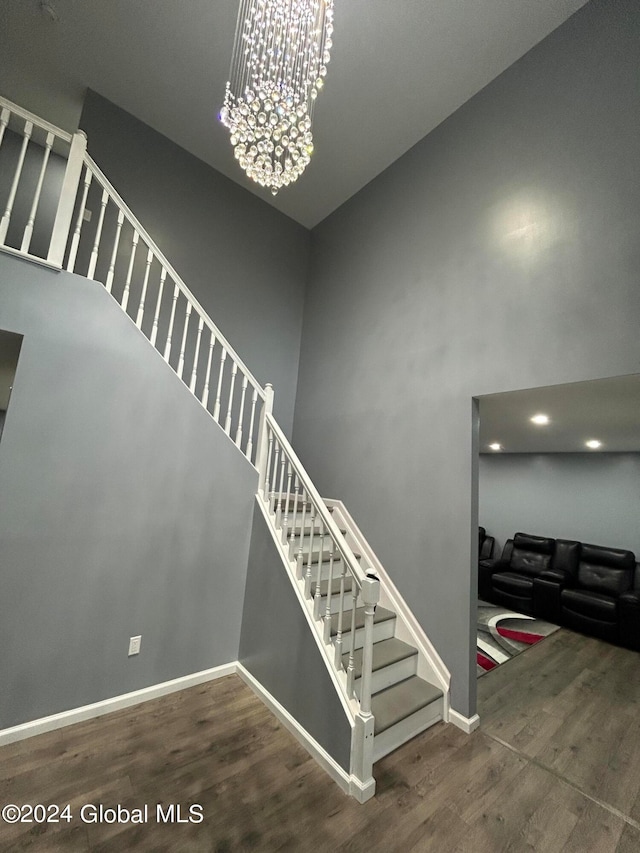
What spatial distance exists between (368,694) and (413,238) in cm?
376

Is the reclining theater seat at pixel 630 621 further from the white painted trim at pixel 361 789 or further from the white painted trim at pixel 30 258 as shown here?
the white painted trim at pixel 30 258

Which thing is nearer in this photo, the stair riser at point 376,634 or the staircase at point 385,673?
the staircase at point 385,673

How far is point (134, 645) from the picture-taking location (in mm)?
2402

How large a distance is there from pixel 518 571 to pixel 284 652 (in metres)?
4.31

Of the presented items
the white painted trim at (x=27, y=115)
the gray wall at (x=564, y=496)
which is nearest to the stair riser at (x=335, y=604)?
the white painted trim at (x=27, y=115)

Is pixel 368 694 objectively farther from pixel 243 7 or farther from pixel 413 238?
pixel 243 7

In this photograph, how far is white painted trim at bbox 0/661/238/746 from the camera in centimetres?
201

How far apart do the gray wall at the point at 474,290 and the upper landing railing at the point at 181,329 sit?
2.32ft

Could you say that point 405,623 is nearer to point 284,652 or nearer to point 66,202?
point 284,652

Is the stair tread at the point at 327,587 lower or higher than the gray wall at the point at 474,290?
lower

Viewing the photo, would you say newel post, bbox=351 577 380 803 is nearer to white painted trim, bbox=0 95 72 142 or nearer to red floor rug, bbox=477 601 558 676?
red floor rug, bbox=477 601 558 676

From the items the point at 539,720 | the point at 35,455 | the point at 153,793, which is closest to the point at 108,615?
the point at 153,793

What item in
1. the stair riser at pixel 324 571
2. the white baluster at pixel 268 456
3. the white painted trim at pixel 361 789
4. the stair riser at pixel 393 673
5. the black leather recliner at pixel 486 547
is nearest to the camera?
the white painted trim at pixel 361 789

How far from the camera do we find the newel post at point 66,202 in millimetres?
2266
